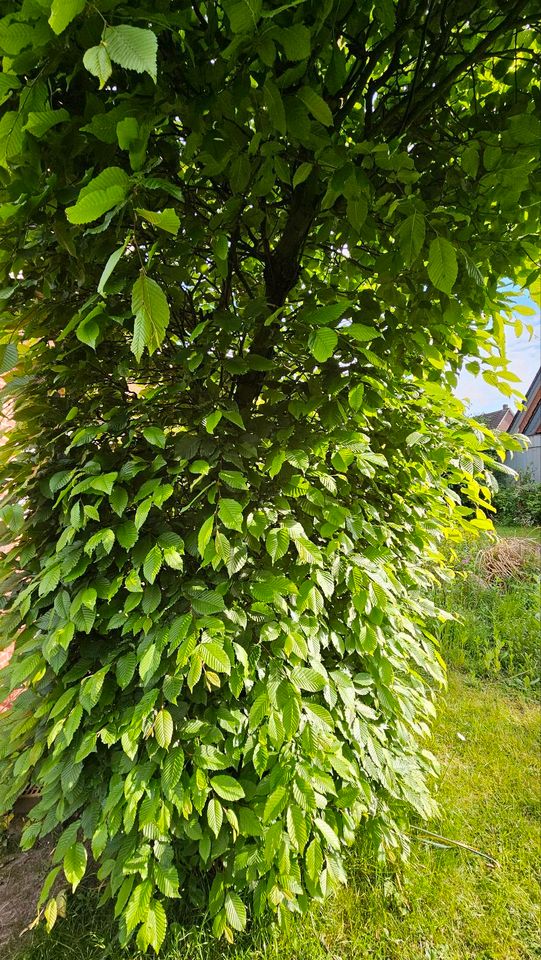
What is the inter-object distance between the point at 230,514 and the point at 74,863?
1.19m

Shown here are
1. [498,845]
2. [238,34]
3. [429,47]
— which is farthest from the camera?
[498,845]

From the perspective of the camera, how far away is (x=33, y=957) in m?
1.58

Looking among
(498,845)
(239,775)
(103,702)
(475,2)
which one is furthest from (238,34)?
(498,845)

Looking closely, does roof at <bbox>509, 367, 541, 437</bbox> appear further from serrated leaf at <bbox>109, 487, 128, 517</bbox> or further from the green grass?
serrated leaf at <bbox>109, 487, 128, 517</bbox>

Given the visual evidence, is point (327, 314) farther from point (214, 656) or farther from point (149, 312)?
point (214, 656)

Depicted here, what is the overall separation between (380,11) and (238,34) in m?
0.46

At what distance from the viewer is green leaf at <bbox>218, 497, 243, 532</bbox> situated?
3.62ft

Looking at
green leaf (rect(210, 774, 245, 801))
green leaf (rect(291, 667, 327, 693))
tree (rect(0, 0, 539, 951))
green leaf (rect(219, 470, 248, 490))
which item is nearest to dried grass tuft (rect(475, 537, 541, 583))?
Answer: tree (rect(0, 0, 539, 951))

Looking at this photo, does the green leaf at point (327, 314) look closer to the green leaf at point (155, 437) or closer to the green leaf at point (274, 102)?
the green leaf at point (274, 102)

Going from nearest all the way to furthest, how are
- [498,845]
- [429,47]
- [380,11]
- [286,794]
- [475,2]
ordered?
[380,11]
[475,2]
[429,47]
[286,794]
[498,845]

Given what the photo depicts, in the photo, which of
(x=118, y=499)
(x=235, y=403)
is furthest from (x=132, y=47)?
(x=118, y=499)

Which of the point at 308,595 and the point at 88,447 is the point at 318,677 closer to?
the point at 308,595

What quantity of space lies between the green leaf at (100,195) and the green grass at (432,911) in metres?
2.22

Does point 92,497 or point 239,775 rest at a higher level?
point 92,497
